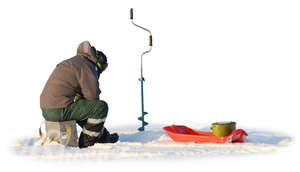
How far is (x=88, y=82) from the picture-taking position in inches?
252

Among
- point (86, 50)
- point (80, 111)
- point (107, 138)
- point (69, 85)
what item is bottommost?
point (107, 138)

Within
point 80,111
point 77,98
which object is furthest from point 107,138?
point 77,98

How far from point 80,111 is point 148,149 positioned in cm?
96

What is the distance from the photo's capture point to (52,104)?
6.39 m

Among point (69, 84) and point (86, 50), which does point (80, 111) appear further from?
point (86, 50)

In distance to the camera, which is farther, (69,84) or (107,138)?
(107,138)

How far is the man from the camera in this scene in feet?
20.9

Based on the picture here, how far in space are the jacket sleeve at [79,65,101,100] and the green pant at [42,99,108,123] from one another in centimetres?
8

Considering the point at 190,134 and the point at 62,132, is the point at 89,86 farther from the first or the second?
the point at 190,134

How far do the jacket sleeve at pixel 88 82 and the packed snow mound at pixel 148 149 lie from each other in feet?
2.04

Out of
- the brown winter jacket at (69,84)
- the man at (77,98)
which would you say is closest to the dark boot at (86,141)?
the man at (77,98)

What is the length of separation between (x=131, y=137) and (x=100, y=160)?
57.0 inches

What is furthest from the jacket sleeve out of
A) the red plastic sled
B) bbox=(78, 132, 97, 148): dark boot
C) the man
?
the red plastic sled

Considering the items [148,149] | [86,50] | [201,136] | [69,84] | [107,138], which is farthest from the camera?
[107,138]
